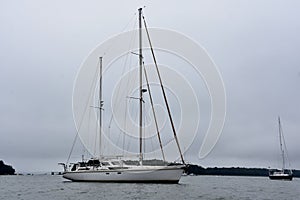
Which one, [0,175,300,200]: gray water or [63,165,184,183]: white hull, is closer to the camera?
[0,175,300,200]: gray water

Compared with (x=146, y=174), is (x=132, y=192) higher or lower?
lower

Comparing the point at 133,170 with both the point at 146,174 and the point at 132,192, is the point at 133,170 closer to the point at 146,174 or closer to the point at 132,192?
the point at 146,174

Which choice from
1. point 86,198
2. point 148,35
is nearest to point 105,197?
point 86,198

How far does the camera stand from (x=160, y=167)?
72500mm

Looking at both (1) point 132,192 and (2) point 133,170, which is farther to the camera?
(2) point 133,170

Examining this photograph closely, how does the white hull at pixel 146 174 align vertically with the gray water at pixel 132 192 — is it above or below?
above

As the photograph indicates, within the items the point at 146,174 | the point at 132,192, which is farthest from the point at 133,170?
the point at 132,192

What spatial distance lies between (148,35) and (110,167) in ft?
79.7

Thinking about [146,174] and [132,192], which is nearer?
[132,192]

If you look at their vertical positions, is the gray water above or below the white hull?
below

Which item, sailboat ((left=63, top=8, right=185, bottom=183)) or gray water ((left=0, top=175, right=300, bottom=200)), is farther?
sailboat ((left=63, top=8, right=185, bottom=183))

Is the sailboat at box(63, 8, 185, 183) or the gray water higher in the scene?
the sailboat at box(63, 8, 185, 183)

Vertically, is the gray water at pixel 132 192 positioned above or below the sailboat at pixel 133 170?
below

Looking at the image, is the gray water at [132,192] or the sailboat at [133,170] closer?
the gray water at [132,192]
